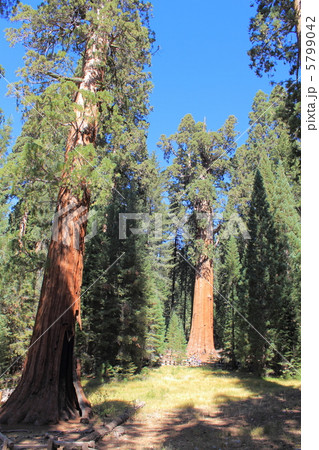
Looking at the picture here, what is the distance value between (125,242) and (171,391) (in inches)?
277

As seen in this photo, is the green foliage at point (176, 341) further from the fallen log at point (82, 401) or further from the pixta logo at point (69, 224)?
the pixta logo at point (69, 224)

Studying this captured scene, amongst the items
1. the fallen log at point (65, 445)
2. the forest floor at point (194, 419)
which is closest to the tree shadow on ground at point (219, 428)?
the forest floor at point (194, 419)

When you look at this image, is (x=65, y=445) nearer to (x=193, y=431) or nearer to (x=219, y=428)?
(x=193, y=431)

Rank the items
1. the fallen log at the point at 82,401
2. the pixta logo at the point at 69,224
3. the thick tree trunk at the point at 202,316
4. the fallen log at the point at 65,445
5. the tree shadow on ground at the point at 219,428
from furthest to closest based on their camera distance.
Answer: the thick tree trunk at the point at 202,316 → the pixta logo at the point at 69,224 → the fallen log at the point at 82,401 → the tree shadow on ground at the point at 219,428 → the fallen log at the point at 65,445

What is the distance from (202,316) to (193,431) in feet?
49.6

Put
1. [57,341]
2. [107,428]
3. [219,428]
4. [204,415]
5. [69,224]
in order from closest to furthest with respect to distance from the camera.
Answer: [107,428], [219,428], [57,341], [69,224], [204,415]

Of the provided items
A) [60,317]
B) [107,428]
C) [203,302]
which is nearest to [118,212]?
[203,302]

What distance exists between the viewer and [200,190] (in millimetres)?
19906

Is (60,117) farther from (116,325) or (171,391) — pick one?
(116,325)

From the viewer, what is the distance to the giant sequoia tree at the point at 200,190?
20.0 m

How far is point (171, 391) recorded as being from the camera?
1018 centimetres

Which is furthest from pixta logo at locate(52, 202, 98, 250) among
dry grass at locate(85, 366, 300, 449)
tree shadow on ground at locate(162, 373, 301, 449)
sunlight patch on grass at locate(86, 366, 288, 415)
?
tree shadow on ground at locate(162, 373, 301, 449)

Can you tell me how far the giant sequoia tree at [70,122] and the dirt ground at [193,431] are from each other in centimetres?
61

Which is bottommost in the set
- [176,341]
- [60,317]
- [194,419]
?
[176,341]
